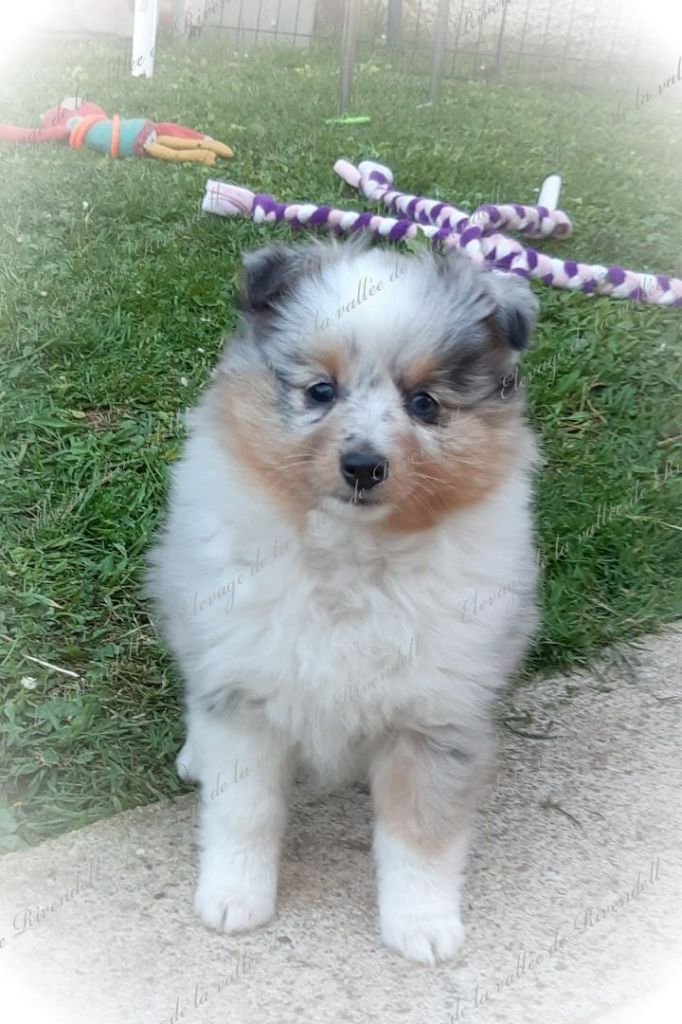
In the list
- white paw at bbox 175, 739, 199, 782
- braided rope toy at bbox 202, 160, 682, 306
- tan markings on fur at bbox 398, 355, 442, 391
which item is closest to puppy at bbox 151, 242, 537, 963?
tan markings on fur at bbox 398, 355, 442, 391

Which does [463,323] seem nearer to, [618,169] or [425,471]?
[425,471]

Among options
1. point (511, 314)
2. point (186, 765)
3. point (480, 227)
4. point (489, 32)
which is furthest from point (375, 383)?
point (489, 32)

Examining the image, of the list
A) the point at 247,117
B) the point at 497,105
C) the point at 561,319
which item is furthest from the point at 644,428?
the point at 497,105

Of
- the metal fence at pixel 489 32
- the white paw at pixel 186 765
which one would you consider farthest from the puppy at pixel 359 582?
the metal fence at pixel 489 32

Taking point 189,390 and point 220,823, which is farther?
point 189,390

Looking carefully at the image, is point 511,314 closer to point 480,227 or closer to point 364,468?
point 364,468

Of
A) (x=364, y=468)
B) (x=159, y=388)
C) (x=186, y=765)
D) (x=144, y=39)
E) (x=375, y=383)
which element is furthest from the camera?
(x=144, y=39)
